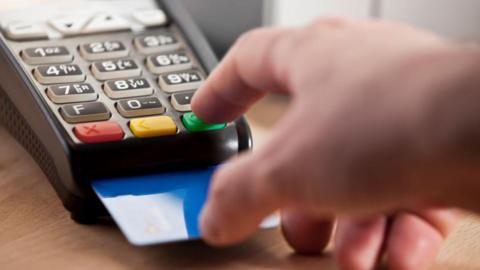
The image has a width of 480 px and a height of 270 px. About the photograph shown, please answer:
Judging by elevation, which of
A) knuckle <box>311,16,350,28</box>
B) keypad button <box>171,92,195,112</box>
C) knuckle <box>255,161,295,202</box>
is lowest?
keypad button <box>171,92,195,112</box>

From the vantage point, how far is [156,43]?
455 millimetres

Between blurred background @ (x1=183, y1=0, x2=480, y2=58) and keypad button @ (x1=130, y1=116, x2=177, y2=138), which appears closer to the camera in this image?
keypad button @ (x1=130, y1=116, x2=177, y2=138)

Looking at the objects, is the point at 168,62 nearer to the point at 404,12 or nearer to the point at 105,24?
the point at 105,24

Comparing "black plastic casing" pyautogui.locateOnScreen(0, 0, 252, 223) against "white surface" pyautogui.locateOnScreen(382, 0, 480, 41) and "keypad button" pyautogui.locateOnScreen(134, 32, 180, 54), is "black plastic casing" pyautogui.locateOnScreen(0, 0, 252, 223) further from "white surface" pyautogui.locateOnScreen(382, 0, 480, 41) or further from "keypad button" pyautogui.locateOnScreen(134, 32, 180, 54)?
"white surface" pyautogui.locateOnScreen(382, 0, 480, 41)

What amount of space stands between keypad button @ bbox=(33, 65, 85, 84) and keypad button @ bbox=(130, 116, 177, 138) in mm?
45

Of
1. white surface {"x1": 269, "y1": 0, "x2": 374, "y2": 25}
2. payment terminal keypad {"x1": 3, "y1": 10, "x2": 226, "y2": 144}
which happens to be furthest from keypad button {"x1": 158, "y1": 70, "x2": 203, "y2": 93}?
white surface {"x1": 269, "y1": 0, "x2": 374, "y2": 25}

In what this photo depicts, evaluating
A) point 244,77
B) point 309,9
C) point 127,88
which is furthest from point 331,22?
point 309,9

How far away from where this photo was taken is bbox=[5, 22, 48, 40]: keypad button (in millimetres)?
433

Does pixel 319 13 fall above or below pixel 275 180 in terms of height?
below

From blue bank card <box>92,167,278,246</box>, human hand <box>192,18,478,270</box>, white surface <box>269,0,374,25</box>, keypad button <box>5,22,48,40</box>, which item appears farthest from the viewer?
white surface <box>269,0,374,25</box>

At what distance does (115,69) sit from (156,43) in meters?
0.04

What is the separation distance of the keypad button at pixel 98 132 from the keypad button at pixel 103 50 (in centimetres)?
7

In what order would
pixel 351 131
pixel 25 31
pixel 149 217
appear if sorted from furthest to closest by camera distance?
1. pixel 25 31
2. pixel 149 217
3. pixel 351 131

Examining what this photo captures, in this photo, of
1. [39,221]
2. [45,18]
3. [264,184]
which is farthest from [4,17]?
[264,184]
